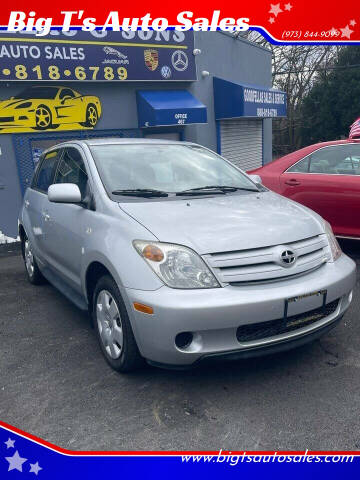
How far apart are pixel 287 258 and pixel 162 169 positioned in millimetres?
1482

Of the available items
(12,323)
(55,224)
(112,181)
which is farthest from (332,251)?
(12,323)

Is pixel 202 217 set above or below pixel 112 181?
below

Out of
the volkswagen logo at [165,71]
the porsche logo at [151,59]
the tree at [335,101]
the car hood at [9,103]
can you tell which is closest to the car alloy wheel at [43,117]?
A: the car hood at [9,103]

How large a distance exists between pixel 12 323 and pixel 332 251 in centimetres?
307

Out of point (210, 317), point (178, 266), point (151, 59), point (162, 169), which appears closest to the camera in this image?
point (210, 317)

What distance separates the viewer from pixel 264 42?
24.1 meters

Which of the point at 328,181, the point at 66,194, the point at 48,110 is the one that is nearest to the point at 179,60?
the point at 48,110

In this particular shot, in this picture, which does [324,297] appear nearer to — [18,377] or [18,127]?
[18,377]

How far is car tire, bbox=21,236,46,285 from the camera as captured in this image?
5.15m

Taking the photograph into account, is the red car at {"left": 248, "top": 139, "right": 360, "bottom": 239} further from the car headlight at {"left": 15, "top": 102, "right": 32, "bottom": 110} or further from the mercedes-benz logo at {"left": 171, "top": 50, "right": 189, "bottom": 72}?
the mercedes-benz logo at {"left": 171, "top": 50, "right": 189, "bottom": 72}

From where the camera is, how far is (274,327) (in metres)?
2.69

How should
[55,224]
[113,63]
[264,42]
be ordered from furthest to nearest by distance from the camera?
[264,42]
[113,63]
[55,224]

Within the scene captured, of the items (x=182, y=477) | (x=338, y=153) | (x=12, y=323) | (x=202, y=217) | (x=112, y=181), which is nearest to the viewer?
(x=182, y=477)

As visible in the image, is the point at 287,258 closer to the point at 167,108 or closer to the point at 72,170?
the point at 72,170
